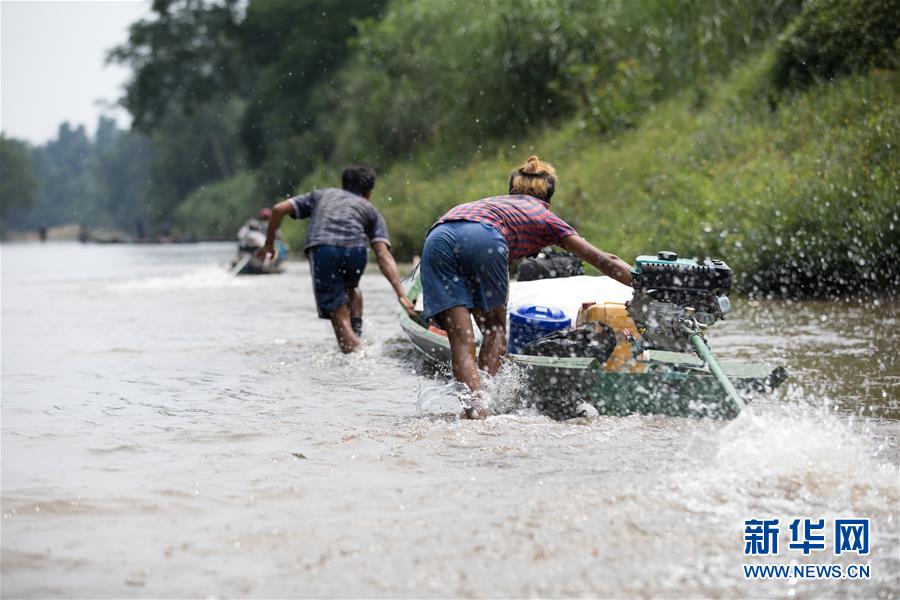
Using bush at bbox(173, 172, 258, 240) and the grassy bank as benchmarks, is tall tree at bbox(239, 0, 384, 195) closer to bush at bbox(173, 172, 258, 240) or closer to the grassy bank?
bush at bbox(173, 172, 258, 240)

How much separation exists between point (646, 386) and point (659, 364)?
0.30 m

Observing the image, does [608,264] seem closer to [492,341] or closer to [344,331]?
[492,341]

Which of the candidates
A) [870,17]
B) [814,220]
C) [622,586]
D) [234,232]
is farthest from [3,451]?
[234,232]

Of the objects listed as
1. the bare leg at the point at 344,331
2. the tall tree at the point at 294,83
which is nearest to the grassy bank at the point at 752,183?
the bare leg at the point at 344,331

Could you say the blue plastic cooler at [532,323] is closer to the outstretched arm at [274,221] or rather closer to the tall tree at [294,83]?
the outstretched arm at [274,221]

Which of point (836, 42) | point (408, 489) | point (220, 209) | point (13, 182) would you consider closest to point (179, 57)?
point (220, 209)

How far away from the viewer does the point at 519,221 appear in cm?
591

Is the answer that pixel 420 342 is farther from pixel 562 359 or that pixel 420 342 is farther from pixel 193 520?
pixel 193 520

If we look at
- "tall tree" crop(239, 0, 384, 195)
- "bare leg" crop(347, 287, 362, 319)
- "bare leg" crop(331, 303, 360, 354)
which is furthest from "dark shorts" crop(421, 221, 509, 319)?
"tall tree" crop(239, 0, 384, 195)

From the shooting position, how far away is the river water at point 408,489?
3.51 metres

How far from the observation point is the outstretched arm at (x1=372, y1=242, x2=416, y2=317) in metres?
8.49

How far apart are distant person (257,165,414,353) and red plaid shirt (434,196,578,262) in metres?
2.80

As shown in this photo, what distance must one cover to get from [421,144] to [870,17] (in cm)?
1408

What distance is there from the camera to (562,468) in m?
Answer: 4.76
